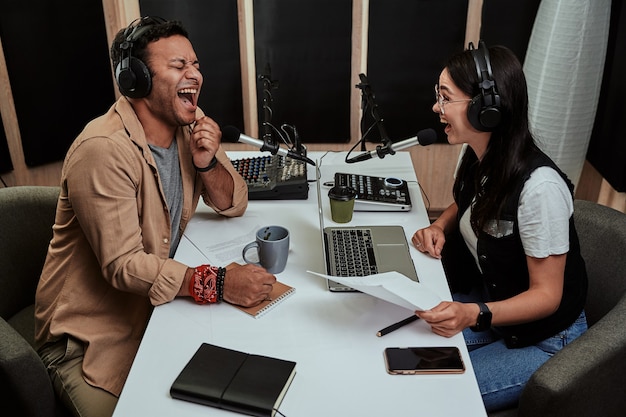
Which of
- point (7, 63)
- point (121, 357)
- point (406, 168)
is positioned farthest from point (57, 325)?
point (7, 63)

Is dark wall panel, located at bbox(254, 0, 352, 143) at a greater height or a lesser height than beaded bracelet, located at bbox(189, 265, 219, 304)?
greater

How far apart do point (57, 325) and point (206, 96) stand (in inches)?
72.6

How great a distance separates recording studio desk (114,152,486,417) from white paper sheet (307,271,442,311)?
0.23 ft

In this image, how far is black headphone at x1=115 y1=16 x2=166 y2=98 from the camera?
1.42m

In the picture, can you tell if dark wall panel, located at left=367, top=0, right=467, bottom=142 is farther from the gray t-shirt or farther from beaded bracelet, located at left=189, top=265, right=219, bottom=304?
beaded bracelet, located at left=189, top=265, right=219, bottom=304

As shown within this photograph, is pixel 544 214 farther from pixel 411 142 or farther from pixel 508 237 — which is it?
pixel 411 142

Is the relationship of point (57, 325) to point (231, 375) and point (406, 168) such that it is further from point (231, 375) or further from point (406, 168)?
point (406, 168)

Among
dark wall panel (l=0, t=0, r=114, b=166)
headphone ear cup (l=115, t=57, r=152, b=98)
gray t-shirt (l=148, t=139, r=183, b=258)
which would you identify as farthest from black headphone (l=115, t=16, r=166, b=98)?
dark wall panel (l=0, t=0, r=114, b=166)

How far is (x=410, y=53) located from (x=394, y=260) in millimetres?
1701

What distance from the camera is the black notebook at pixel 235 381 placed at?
3.35 feet

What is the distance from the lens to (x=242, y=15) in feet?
9.50

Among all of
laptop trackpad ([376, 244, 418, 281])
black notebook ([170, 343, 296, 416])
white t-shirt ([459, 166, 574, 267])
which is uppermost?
white t-shirt ([459, 166, 574, 267])

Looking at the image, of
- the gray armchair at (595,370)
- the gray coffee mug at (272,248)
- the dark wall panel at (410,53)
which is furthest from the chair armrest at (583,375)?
the dark wall panel at (410,53)

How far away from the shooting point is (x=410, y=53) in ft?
9.46
